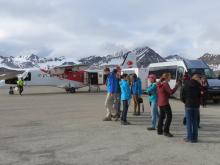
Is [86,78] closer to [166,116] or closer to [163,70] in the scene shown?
[163,70]

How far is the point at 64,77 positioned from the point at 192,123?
30.0 meters

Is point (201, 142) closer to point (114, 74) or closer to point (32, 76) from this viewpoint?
point (114, 74)

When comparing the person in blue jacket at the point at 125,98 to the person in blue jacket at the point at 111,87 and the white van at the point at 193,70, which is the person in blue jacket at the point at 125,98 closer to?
the person in blue jacket at the point at 111,87

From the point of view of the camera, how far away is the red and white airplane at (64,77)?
3781 centimetres

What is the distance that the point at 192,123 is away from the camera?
10195 mm

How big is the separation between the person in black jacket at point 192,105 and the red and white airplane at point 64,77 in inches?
1143

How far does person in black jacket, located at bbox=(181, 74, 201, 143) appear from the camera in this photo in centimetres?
1013

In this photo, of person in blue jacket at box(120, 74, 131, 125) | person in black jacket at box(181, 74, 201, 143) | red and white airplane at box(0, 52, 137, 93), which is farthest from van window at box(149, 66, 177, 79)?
person in black jacket at box(181, 74, 201, 143)

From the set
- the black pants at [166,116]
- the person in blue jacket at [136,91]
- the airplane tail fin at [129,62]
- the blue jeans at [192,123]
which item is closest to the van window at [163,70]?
the person in blue jacket at [136,91]

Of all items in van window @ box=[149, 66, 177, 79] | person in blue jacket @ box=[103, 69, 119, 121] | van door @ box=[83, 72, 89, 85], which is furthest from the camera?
van door @ box=[83, 72, 89, 85]

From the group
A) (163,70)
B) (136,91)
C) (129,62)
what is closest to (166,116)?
(136,91)

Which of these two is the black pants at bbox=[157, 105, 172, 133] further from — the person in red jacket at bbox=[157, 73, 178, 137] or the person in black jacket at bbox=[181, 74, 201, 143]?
the person in black jacket at bbox=[181, 74, 201, 143]

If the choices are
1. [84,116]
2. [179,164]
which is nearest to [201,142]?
[179,164]

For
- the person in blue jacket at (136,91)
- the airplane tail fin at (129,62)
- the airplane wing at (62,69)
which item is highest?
the airplane tail fin at (129,62)
